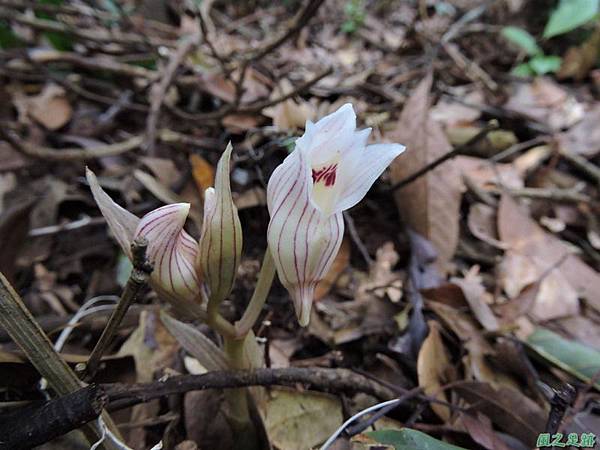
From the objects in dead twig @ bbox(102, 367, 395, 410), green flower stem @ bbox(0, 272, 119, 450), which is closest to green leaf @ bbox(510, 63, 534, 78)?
dead twig @ bbox(102, 367, 395, 410)

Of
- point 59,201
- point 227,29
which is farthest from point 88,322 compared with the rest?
point 227,29

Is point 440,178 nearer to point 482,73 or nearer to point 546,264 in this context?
point 546,264

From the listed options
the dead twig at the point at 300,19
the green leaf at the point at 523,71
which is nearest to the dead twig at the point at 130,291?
A: the dead twig at the point at 300,19

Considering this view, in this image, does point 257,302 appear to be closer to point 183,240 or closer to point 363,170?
point 183,240

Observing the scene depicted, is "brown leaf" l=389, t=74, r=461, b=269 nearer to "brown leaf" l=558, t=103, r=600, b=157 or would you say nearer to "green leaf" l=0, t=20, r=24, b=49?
"brown leaf" l=558, t=103, r=600, b=157

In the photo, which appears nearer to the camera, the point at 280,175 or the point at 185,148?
the point at 280,175

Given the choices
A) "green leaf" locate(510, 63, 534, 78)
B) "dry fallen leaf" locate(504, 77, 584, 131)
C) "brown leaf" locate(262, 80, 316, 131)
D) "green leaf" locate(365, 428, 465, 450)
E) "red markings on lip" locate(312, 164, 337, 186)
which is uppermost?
"red markings on lip" locate(312, 164, 337, 186)

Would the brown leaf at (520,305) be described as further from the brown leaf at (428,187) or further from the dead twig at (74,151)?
the dead twig at (74,151)
